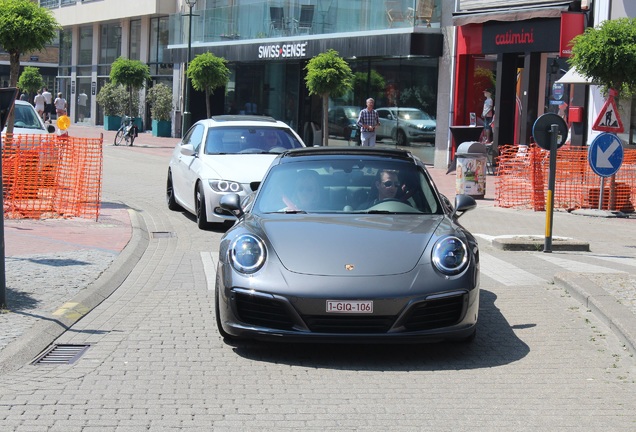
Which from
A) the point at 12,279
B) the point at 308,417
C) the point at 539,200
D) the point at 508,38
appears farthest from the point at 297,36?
the point at 308,417

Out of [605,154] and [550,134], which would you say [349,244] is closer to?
[550,134]

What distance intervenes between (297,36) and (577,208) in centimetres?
1856

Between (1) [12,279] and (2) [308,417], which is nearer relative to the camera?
(2) [308,417]

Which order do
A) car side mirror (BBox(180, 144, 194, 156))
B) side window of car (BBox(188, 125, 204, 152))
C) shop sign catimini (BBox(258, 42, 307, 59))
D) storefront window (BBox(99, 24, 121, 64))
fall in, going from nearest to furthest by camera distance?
car side mirror (BBox(180, 144, 194, 156)) < side window of car (BBox(188, 125, 204, 152)) < shop sign catimini (BBox(258, 42, 307, 59)) < storefront window (BBox(99, 24, 121, 64))

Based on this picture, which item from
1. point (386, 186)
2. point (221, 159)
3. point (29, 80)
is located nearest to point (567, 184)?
point (221, 159)

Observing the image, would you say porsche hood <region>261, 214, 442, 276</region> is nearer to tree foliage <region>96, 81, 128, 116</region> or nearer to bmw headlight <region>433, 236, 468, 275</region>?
bmw headlight <region>433, 236, 468, 275</region>

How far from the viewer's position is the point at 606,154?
15.8 metres

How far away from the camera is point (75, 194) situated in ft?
51.2

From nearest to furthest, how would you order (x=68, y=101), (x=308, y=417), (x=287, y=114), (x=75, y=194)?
(x=308, y=417) → (x=75, y=194) → (x=287, y=114) → (x=68, y=101)

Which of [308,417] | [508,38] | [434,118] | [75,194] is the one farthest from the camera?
[434,118]

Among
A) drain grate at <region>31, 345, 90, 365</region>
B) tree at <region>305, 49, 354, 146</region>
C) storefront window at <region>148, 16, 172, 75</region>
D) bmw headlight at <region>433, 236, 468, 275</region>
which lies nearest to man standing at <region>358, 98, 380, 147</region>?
tree at <region>305, 49, 354, 146</region>

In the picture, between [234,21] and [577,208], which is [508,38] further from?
[234,21]

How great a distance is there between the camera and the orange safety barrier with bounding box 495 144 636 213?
732 inches

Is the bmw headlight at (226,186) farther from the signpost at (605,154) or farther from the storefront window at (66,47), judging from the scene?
the storefront window at (66,47)
